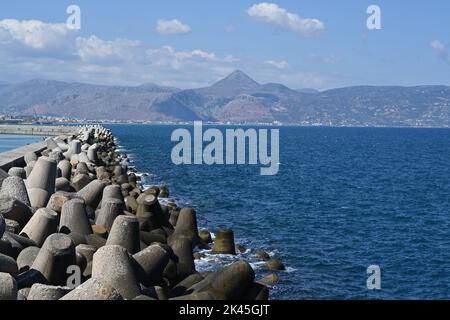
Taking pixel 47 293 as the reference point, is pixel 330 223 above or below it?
below

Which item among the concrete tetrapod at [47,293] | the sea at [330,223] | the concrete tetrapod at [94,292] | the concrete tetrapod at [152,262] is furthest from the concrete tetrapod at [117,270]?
the sea at [330,223]

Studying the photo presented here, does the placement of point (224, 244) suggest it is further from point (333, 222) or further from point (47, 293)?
point (47, 293)

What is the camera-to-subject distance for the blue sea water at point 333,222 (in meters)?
18.4

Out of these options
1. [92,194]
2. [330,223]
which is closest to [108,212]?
[92,194]

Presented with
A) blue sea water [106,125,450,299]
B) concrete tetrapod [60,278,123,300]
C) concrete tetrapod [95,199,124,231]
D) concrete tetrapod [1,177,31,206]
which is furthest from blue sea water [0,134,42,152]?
concrete tetrapod [60,278,123,300]

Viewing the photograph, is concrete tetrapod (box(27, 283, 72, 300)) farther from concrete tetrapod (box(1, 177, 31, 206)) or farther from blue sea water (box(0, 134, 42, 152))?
blue sea water (box(0, 134, 42, 152))

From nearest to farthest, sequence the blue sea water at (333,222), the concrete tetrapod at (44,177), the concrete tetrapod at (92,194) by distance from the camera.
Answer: the concrete tetrapod at (44,177) < the concrete tetrapod at (92,194) < the blue sea water at (333,222)

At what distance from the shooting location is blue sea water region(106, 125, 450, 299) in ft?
60.4

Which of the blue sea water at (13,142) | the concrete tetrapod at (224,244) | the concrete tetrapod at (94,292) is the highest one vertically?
the concrete tetrapod at (94,292)

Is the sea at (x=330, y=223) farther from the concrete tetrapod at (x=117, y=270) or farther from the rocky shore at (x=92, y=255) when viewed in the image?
the concrete tetrapod at (x=117, y=270)

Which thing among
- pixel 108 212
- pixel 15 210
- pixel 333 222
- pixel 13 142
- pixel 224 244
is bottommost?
pixel 333 222

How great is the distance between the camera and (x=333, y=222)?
28.9 meters
